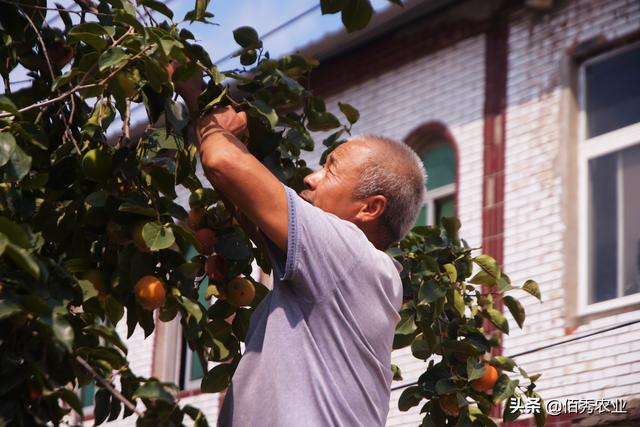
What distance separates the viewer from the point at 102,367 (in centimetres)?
326

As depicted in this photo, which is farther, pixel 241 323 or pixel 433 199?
pixel 433 199

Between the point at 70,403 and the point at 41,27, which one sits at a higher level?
the point at 41,27

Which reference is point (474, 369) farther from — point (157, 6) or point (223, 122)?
point (157, 6)

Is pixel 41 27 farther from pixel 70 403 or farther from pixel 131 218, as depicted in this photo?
pixel 70 403

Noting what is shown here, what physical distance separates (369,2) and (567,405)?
615 cm

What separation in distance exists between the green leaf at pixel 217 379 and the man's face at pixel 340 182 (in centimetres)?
64

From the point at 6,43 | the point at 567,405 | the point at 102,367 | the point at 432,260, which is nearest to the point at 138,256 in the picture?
the point at 102,367

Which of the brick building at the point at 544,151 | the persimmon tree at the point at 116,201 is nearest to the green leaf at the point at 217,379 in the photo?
the persimmon tree at the point at 116,201

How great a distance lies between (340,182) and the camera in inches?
145

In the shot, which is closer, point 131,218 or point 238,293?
point 131,218

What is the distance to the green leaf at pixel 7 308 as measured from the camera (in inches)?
112

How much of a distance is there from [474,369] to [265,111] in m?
1.39

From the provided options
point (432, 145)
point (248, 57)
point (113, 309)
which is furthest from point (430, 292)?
point (432, 145)

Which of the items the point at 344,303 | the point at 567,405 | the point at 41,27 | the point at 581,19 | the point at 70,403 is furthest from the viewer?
the point at 581,19
